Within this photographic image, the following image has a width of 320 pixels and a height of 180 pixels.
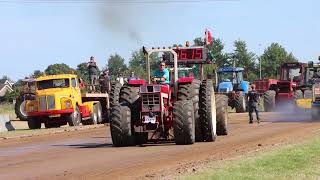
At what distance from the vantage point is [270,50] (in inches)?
5020

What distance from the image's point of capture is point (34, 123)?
3309 cm

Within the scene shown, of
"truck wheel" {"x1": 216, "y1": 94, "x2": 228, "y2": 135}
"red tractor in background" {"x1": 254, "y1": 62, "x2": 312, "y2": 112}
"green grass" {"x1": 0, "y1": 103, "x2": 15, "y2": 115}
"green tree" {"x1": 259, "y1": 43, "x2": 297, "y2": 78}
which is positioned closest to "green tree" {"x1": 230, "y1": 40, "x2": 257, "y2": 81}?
"green tree" {"x1": 259, "y1": 43, "x2": 297, "y2": 78}

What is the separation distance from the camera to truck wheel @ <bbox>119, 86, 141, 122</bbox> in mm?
17734

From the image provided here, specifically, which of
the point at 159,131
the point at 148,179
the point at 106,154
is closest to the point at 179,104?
the point at 159,131

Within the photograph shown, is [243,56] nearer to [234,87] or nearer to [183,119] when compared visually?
[234,87]

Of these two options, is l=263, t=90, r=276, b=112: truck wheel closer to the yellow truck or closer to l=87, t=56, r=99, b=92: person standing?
l=87, t=56, r=99, b=92: person standing

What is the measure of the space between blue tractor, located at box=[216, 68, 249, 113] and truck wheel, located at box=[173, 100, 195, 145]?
23.0 metres

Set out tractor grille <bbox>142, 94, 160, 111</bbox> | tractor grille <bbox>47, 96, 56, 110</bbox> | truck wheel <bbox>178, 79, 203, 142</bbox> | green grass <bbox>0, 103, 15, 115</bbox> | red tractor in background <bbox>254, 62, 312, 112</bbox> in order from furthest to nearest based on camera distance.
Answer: green grass <bbox>0, 103, 15, 115</bbox>, red tractor in background <bbox>254, 62, 312, 112</bbox>, tractor grille <bbox>47, 96, 56, 110</bbox>, truck wheel <bbox>178, 79, 203, 142</bbox>, tractor grille <bbox>142, 94, 160, 111</bbox>

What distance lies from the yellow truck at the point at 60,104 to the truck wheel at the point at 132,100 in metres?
14.8

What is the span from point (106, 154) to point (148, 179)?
5.00m

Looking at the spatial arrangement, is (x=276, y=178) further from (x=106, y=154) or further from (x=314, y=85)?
(x=314, y=85)

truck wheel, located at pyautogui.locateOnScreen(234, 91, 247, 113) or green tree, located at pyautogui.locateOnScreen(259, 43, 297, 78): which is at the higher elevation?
green tree, located at pyautogui.locateOnScreen(259, 43, 297, 78)

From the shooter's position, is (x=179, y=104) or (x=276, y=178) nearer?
(x=276, y=178)

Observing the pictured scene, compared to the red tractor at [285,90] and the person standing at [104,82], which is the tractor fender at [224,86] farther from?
the person standing at [104,82]
